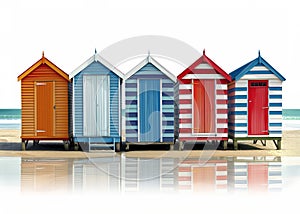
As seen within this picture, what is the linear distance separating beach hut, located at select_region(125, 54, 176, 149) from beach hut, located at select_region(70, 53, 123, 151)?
463 mm

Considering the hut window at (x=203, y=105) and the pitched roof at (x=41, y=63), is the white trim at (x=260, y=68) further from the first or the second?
the pitched roof at (x=41, y=63)

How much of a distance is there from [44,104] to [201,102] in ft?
18.1

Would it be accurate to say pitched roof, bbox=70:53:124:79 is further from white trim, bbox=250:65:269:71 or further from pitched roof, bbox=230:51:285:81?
white trim, bbox=250:65:269:71

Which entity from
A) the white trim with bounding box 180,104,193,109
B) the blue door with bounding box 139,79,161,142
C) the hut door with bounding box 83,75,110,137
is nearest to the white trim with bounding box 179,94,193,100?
the white trim with bounding box 180,104,193,109

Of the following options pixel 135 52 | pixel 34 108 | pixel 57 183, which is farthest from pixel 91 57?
pixel 57 183

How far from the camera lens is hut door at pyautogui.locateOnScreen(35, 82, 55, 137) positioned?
1502 cm

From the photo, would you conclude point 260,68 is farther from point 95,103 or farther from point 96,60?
point 95,103

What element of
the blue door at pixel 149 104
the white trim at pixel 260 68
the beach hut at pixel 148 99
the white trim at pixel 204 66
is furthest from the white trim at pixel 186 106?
the white trim at pixel 260 68

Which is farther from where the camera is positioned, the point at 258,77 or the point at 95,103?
the point at 258,77

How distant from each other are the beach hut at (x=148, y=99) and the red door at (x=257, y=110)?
9.23 ft

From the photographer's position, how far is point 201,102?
48.9 ft

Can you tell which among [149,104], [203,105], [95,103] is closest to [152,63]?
[149,104]

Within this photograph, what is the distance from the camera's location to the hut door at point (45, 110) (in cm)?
1502

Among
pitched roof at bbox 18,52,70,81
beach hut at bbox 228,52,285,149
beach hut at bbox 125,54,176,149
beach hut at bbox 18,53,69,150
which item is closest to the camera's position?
beach hut at bbox 125,54,176,149
